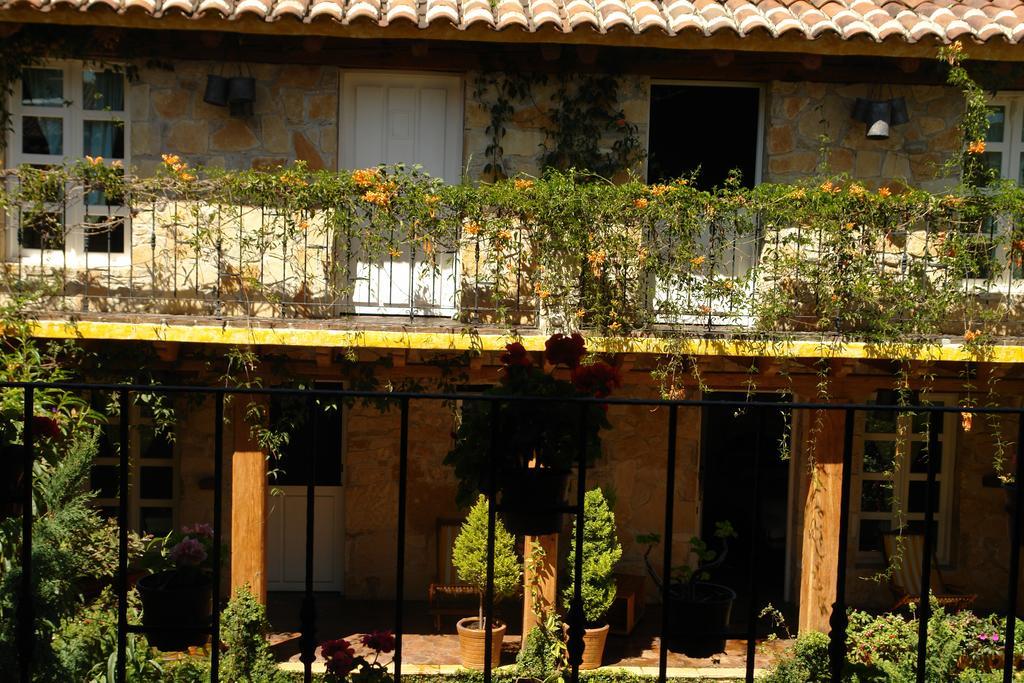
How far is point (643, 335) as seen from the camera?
9.95 meters

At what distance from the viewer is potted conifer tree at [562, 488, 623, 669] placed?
423 inches

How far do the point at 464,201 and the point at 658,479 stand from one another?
4.49 meters

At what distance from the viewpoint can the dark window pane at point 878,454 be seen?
1309 cm

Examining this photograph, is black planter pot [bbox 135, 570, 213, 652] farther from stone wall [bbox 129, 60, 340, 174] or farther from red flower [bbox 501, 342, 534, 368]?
red flower [bbox 501, 342, 534, 368]

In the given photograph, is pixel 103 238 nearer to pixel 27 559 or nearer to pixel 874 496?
pixel 27 559

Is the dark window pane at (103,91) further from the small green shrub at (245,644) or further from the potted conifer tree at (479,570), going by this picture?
the potted conifer tree at (479,570)

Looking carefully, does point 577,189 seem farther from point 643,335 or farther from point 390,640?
point 390,640

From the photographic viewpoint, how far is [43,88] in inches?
418

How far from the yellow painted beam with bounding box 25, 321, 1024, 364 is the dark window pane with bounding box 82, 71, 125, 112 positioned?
7.30 ft

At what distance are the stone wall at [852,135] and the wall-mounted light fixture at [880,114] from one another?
12 cm

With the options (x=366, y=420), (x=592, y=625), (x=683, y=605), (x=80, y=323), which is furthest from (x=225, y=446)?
(x=683, y=605)

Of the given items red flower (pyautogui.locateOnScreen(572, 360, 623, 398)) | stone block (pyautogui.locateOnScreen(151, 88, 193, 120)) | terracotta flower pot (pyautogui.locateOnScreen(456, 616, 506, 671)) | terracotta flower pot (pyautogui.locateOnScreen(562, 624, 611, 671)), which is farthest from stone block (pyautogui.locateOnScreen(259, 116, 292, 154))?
red flower (pyautogui.locateOnScreen(572, 360, 623, 398))

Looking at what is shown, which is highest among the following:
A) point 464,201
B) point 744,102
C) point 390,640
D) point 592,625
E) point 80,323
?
point 744,102

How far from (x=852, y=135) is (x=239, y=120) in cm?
577
